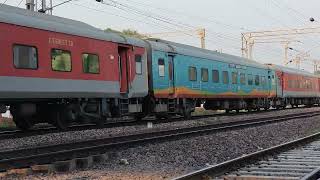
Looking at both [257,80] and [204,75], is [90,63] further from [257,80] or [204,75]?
[257,80]

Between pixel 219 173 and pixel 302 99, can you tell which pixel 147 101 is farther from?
pixel 302 99

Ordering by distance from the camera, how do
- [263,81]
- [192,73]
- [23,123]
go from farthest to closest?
[263,81] < [192,73] < [23,123]

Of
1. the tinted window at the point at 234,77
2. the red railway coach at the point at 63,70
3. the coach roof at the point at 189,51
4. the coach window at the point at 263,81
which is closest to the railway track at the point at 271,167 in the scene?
the red railway coach at the point at 63,70

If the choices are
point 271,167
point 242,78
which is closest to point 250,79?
point 242,78

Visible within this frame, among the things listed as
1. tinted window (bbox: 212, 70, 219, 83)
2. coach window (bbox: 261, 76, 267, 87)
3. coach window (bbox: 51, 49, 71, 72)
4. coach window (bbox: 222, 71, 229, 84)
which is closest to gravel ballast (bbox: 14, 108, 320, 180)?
coach window (bbox: 51, 49, 71, 72)

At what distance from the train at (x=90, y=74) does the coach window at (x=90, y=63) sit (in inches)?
1.3

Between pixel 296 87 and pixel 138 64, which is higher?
pixel 138 64

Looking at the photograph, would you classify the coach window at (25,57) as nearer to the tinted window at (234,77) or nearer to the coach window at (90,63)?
the coach window at (90,63)

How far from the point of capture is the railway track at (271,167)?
8216mm

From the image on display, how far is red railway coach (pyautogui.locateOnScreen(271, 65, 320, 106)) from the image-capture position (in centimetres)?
4155

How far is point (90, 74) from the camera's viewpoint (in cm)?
1694

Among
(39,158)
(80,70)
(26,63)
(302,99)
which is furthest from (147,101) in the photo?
(302,99)

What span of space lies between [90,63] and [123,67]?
2573mm

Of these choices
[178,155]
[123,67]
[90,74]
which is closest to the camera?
[178,155]
